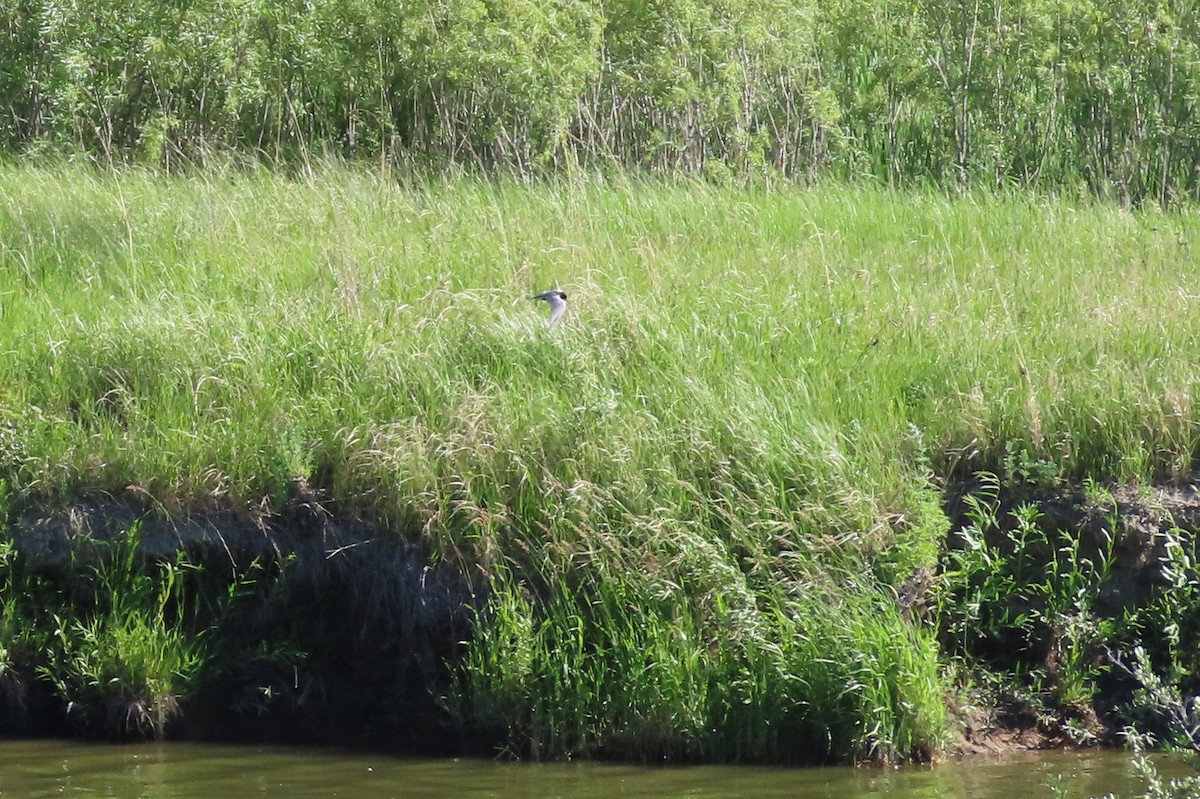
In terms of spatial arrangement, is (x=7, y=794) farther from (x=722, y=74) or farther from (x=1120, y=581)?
(x=722, y=74)

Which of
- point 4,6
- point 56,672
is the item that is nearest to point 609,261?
point 56,672

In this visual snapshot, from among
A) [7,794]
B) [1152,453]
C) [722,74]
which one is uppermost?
[722,74]

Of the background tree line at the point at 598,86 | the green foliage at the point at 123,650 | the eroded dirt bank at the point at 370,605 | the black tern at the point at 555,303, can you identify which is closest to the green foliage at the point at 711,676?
the eroded dirt bank at the point at 370,605

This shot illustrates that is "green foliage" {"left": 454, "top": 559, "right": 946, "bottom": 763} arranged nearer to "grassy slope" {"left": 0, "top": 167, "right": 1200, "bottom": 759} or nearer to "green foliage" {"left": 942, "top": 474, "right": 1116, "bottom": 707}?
"grassy slope" {"left": 0, "top": 167, "right": 1200, "bottom": 759}

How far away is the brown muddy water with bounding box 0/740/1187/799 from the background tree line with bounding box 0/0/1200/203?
5.86 m

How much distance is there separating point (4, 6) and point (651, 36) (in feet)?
16.8

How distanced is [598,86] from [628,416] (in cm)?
558

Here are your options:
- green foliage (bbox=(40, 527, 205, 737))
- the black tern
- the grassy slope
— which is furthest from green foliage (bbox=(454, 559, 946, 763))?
the black tern

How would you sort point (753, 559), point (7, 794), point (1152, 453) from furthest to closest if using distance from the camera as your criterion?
point (1152, 453)
point (753, 559)
point (7, 794)

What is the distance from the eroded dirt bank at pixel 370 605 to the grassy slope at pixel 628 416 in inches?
6.2

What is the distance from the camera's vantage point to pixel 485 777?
5.91 metres

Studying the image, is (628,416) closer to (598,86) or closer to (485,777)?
(485,777)

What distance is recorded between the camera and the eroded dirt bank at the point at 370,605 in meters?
6.43

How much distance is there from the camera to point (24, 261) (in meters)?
8.49
